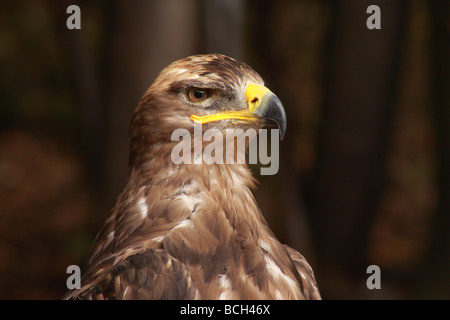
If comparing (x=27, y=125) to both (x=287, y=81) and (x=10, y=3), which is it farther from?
(x=287, y=81)

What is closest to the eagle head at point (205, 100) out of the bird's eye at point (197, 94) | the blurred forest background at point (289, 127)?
the bird's eye at point (197, 94)

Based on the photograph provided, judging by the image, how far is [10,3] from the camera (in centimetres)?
1055

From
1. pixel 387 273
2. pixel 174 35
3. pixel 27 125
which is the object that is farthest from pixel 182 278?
pixel 27 125

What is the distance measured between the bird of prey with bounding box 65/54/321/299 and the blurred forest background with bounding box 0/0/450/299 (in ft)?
6.08

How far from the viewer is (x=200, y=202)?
9.43 feet

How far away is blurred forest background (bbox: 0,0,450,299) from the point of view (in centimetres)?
538

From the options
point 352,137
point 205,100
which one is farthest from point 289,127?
point 205,100

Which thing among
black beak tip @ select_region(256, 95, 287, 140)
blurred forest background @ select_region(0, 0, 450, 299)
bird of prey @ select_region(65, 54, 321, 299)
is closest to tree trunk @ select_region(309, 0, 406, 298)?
blurred forest background @ select_region(0, 0, 450, 299)

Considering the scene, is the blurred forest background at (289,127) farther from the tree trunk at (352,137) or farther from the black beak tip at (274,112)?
the black beak tip at (274,112)

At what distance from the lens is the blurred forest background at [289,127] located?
538 centimetres

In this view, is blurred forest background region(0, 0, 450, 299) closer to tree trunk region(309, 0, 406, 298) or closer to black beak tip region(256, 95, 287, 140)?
tree trunk region(309, 0, 406, 298)

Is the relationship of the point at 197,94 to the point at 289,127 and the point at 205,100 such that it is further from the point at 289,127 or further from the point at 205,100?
the point at 289,127

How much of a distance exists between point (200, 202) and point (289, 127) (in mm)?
5517

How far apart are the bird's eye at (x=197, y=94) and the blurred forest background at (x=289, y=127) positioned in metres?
1.85
